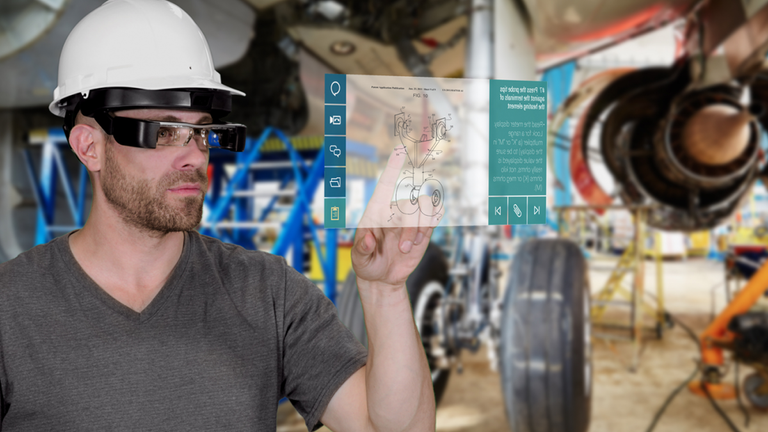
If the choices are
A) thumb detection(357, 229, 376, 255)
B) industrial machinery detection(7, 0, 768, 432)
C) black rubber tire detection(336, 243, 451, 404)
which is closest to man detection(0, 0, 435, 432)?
thumb detection(357, 229, 376, 255)

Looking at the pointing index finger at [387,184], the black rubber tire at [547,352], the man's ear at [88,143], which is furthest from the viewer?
the black rubber tire at [547,352]

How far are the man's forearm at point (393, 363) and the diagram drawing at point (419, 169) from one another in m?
0.12

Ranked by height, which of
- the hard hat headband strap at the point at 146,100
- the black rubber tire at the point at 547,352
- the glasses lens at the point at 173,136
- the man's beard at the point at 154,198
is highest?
the hard hat headband strap at the point at 146,100

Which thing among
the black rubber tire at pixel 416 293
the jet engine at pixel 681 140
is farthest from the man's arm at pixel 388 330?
the jet engine at pixel 681 140

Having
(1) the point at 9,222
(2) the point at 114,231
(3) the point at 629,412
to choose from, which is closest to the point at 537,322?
(3) the point at 629,412

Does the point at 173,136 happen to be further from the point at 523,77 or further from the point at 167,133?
the point at 523,77

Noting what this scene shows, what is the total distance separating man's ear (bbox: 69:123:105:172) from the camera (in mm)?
704

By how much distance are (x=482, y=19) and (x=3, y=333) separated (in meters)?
1.75

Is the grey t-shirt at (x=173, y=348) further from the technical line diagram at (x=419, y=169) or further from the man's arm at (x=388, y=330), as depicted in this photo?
the technical line diagram at (x=419, y=169)

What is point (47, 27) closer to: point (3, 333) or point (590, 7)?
point (3, 333)

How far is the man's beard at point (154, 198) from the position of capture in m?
0.68

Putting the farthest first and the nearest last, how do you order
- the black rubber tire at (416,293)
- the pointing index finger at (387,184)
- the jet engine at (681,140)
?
the jet engine at (681,140) → the black rubber tire at (416,293) → the pointing index finger at (387,184)

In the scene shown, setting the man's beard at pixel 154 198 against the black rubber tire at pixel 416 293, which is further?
the black rubber tire at pixel 416 293

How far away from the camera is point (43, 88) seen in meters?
1.98
